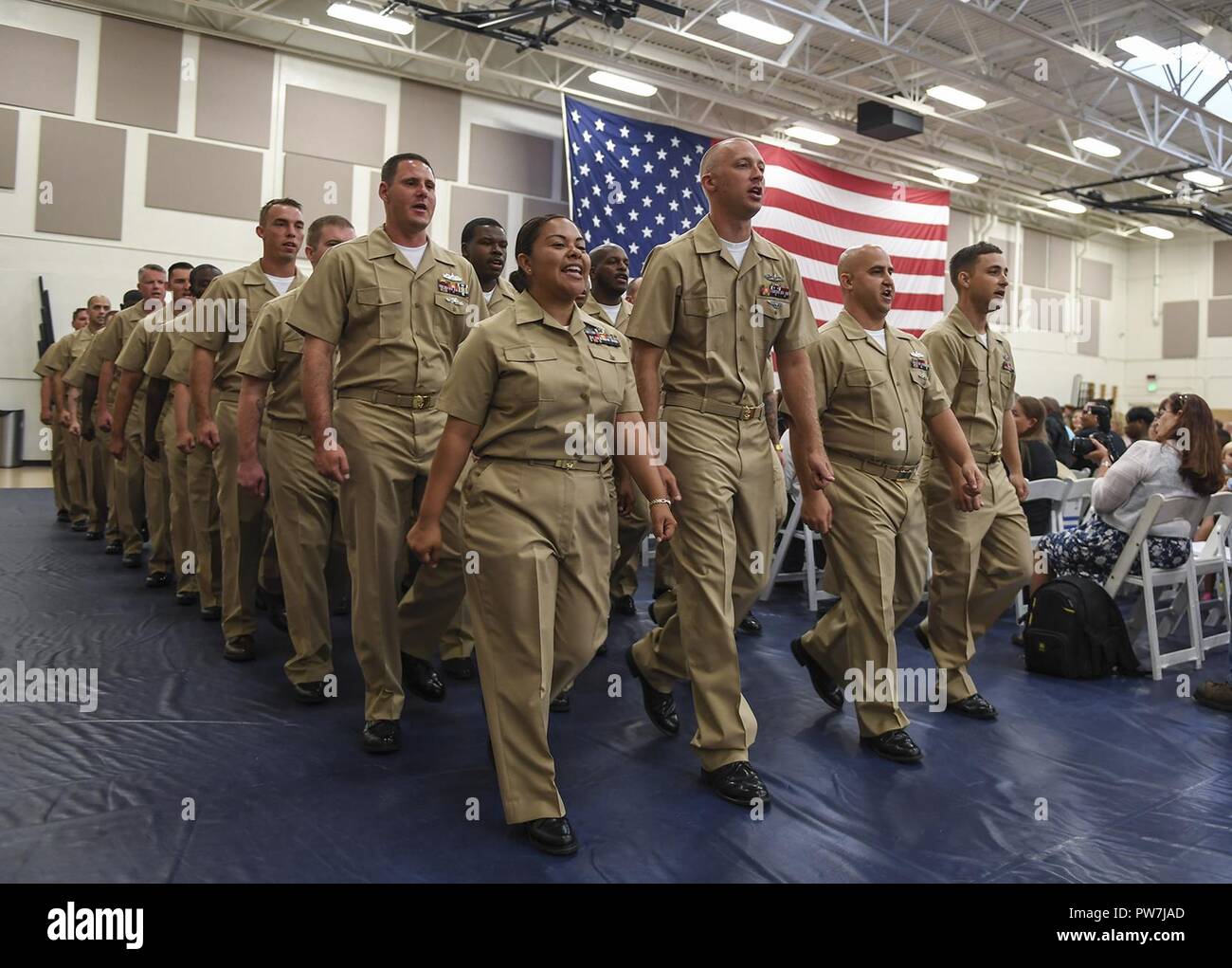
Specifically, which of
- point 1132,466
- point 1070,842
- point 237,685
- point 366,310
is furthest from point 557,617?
point 1132,466

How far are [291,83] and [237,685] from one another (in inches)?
386

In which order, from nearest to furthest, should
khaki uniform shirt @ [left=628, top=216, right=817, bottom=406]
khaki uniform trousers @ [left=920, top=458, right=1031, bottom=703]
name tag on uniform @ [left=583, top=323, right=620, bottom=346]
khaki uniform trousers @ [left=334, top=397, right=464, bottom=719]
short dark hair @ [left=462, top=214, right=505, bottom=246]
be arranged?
name tag on uniform @ [left=583, top=323, right=620, bottom=346], khaki uniform shirt @ [left=628, top=216, right=817, bottom=406], khaki uniform trousers @ [left=334, top=397, right=464, bottom=719], khaki uniform trousers @ [left=920, top=458, right=1031, bottom=703], short dark hair @ [left=462, top=214, right=505, bottom=246]

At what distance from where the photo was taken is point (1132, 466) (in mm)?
4227

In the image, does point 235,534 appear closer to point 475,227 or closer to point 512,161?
point 475,227

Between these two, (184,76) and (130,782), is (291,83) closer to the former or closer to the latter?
(184,76)

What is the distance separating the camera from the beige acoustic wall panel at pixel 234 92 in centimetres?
1076

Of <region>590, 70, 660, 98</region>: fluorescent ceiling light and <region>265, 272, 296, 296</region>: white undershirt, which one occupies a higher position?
<region>590, 70, 660, 98</region>: fluorescent ceiling light

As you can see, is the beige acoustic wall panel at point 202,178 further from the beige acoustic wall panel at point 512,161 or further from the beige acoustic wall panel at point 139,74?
the beige acoustic wall panel at point 512,161

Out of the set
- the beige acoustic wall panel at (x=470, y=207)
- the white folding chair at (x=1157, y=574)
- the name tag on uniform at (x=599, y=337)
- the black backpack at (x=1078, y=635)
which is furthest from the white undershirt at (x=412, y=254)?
the beige acoustic wall panel at (x=470, y=207)

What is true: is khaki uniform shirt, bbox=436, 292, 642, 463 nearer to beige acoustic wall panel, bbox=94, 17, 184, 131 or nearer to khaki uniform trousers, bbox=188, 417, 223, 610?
khaki uniform trousers, bbox=188, 417, 223, 610

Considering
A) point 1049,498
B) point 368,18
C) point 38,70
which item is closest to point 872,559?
point 1049,498

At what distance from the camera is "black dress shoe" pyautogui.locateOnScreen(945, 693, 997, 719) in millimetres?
3408

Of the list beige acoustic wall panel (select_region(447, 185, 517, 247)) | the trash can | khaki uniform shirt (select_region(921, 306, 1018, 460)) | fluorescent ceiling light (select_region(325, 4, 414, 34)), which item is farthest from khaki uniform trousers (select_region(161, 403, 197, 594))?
beige acoustic wall panel (select_region(447, 185, 517, 247))

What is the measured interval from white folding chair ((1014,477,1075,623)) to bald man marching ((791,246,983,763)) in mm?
1894
